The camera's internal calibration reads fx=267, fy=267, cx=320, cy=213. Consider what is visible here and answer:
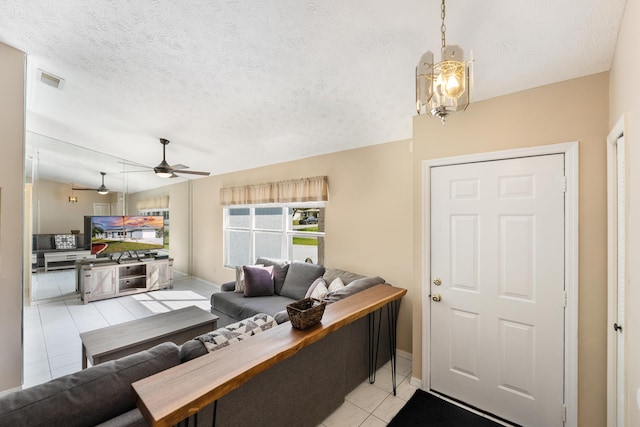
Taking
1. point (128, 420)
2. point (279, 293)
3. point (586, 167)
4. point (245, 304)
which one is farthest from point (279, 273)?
point (586, 167)

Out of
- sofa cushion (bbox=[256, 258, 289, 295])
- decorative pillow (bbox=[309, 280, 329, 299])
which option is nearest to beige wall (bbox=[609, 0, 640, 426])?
decorative pillow (bbox=[309, 280, 329, 299])

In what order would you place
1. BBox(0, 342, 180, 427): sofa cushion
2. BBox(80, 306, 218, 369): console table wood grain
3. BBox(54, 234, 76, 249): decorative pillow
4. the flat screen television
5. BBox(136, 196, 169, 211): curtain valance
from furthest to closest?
BBox(136, 196, 169, 211): curtain valance, the flat screen television, BBox(54, 234, 76, 249): decorative pillow, BBox(80, 306, 218, 369): console table wood grain, BBox(0, 342, 180, 427): sofa cushion

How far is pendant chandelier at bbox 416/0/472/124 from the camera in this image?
1202 millimetres

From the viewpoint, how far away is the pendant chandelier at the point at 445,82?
1202 millimetres

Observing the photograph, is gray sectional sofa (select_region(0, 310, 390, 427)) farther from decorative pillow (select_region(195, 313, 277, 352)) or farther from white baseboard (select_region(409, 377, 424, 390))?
white baseboard (select_region(409, 377, 424, 390))

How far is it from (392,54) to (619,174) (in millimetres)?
1561

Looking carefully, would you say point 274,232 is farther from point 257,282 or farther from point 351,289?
point 351,289

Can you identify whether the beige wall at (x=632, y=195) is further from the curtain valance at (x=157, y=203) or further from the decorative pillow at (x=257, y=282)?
the curtain valance at (x=157, y=203)

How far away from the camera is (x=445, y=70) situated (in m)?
1.21

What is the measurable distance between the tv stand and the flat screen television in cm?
30

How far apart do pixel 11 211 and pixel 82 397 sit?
2.53m

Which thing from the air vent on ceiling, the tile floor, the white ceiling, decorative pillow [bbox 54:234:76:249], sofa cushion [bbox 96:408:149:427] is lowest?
the tile floor

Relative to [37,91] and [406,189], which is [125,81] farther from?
[406,189]

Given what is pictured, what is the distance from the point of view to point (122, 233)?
5543mm
